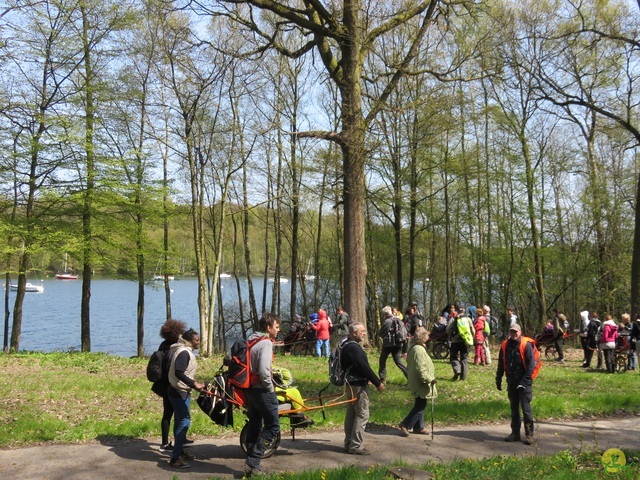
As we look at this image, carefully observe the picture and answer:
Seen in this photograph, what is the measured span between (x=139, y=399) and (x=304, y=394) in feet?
→ 10.2

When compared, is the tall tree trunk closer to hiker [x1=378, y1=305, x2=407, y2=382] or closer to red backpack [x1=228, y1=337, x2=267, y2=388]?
hiker [x1=378, y1=305, x2=407, y2=382]

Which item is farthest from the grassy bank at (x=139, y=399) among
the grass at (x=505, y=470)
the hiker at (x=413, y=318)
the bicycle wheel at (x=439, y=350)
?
the bicycle wheel at (x=439, y=350)

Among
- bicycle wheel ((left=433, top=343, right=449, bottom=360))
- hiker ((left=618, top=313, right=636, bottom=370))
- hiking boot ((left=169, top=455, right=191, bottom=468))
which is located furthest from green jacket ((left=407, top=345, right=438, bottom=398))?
bicycle wheel ((left=433, top=343, right=449, bottom=360))

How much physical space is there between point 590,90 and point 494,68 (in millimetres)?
13218

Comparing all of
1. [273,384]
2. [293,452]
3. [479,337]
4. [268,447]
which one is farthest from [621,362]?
[273,384]

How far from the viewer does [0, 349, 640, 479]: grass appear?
6777mm

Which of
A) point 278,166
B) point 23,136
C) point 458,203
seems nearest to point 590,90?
point 458,203

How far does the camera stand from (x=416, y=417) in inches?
332

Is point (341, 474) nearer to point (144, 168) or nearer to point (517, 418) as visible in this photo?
point (517, 418)

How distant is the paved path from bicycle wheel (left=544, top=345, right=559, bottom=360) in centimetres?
1198

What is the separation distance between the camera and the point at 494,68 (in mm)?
14586

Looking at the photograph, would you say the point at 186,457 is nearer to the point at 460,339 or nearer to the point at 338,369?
the point at 338,369

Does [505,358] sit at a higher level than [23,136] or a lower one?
lower

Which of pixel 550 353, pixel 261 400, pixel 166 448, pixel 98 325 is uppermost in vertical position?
pixel 261 400
